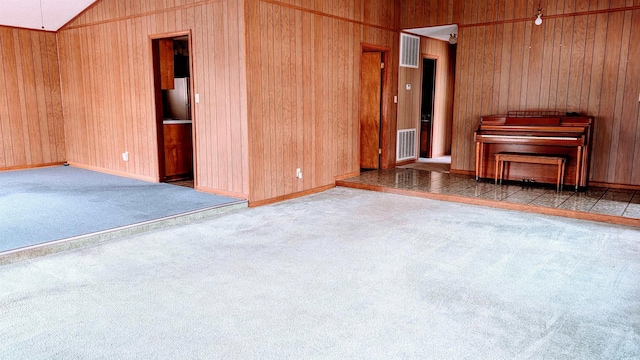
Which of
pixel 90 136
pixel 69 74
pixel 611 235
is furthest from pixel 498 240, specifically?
pixel 69 74

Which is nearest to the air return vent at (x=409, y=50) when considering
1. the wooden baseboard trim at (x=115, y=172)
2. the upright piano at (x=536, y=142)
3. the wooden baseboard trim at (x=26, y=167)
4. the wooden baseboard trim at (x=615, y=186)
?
the upright piano at (x=536, y=142)

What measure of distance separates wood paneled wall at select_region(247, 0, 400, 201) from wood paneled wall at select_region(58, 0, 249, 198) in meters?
0.25

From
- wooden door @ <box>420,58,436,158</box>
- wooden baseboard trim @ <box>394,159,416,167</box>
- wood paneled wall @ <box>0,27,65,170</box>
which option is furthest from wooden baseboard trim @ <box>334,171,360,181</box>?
wood paneled wall @ <box>0,27,65,170</box>

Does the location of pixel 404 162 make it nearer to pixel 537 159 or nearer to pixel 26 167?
pixel 537 159

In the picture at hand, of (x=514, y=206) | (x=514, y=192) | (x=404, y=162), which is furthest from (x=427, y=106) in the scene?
(x=514, y=206)

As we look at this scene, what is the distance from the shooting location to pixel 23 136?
761 centimetres

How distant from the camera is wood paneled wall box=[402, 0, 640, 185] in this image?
6012mm

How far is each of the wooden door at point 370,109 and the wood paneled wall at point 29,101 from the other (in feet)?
17.3

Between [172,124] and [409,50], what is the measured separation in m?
4.17

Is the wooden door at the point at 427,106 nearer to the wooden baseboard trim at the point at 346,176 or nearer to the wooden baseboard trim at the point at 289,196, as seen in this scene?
the wooden baseboard trim at the point at 346,176

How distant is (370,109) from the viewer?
25.2ft

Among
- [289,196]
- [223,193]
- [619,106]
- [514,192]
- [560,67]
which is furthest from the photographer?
[560,67]

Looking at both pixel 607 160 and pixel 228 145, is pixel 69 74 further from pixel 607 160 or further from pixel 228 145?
pixel 607 160

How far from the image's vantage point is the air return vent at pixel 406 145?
320 inches
